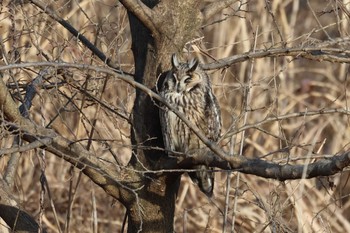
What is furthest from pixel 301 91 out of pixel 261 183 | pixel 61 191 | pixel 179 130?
pixel 179 130

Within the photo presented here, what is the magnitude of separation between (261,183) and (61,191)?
1447mm

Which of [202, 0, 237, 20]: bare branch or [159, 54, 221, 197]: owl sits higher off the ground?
[202, 0, 237, 20]: bare branch

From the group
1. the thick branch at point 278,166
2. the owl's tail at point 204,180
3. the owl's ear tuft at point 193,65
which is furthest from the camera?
the owl's tail at point 204,180

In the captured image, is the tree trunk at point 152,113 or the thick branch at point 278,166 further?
the tree trunk at point 152,113

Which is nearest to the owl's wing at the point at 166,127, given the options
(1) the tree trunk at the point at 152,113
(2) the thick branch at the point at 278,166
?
(1) the tree trunk at the point at 152,113

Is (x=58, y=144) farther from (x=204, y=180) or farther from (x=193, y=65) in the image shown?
(x=204, y=180)

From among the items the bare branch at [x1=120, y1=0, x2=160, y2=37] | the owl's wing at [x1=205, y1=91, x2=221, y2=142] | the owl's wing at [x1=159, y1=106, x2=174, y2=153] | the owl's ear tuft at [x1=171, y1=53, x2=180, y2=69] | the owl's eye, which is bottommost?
the owl's wing at [x1=159, y1=106, x2=174, y2=153]

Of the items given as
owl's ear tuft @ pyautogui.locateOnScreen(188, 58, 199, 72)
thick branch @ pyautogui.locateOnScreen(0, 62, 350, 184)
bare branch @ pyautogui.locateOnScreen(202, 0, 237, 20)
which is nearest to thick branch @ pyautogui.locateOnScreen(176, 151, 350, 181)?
thick branch @ pyautogui.locateOnScreen(0, 62, 350, 184)

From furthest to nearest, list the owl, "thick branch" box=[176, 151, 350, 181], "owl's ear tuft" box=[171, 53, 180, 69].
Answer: the owl, "owl's ear tuft" box=[171, 53, 180, 69], "thick branch" box=[176, 151, 350, 181]

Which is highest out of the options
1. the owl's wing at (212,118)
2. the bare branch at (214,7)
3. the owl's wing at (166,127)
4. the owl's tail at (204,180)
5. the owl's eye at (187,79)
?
the bare branch at (214,7)

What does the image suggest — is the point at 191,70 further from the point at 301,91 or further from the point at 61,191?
the point at 301,91

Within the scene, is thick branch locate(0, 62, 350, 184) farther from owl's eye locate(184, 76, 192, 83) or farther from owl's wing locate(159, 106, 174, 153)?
owl's eye locate(184, 76, 192, 83)

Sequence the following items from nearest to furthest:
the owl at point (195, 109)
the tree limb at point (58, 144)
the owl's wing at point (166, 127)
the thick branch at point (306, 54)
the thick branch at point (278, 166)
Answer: the thick branch at point (278, 166), the tree limb at point (58, 144), the thick branch at point (306, 54), the owl's wing at point (166, 127), the owl at point (195, 109)

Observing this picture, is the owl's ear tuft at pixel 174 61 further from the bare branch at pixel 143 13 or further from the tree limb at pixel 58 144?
the tree limb at pixel 58 144
